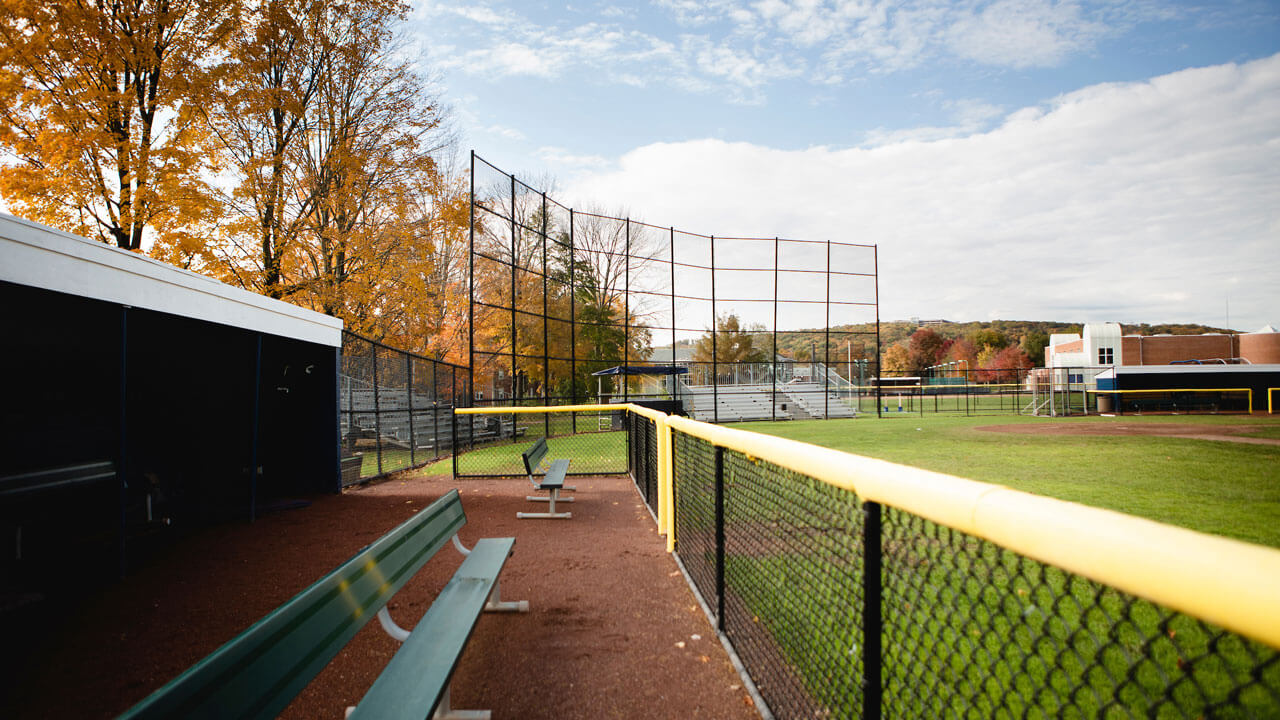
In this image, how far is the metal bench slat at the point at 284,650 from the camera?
142 centimetres

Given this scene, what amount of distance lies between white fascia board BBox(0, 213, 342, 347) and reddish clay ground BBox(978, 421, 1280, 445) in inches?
741

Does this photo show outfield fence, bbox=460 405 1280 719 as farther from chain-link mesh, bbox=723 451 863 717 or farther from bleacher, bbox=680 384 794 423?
bleacher, bbox=680 384 794 423

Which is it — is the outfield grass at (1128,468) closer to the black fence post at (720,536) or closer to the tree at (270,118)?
the black fence post at (720,536)

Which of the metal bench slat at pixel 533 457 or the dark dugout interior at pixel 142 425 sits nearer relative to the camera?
the dark dugout interior at pixel 142 425

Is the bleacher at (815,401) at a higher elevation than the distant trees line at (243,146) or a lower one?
lower

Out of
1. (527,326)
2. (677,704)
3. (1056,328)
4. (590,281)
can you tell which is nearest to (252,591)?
(677,704)

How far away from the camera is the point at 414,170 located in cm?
1513

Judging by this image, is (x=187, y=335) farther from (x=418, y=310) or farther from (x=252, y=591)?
(x=418, y=310)

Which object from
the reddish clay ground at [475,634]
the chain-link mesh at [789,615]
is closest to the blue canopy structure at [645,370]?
the reddish clay ground at [475,634]

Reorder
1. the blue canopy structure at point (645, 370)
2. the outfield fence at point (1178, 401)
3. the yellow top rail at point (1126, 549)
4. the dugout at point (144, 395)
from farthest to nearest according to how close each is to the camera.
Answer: the outfield fence at point (1178, 401)
the blue canopy structure at point (645, 370)
the dugout at point (144, 395)
the yellow top rail at point (1126, 549)

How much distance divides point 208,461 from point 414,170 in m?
9.60

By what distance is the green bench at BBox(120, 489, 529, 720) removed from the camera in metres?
1.49

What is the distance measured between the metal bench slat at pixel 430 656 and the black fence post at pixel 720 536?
1.32 m

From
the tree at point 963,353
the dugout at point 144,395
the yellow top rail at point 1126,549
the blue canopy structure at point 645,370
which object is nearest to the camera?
the yellow top rail at point 1126,549
